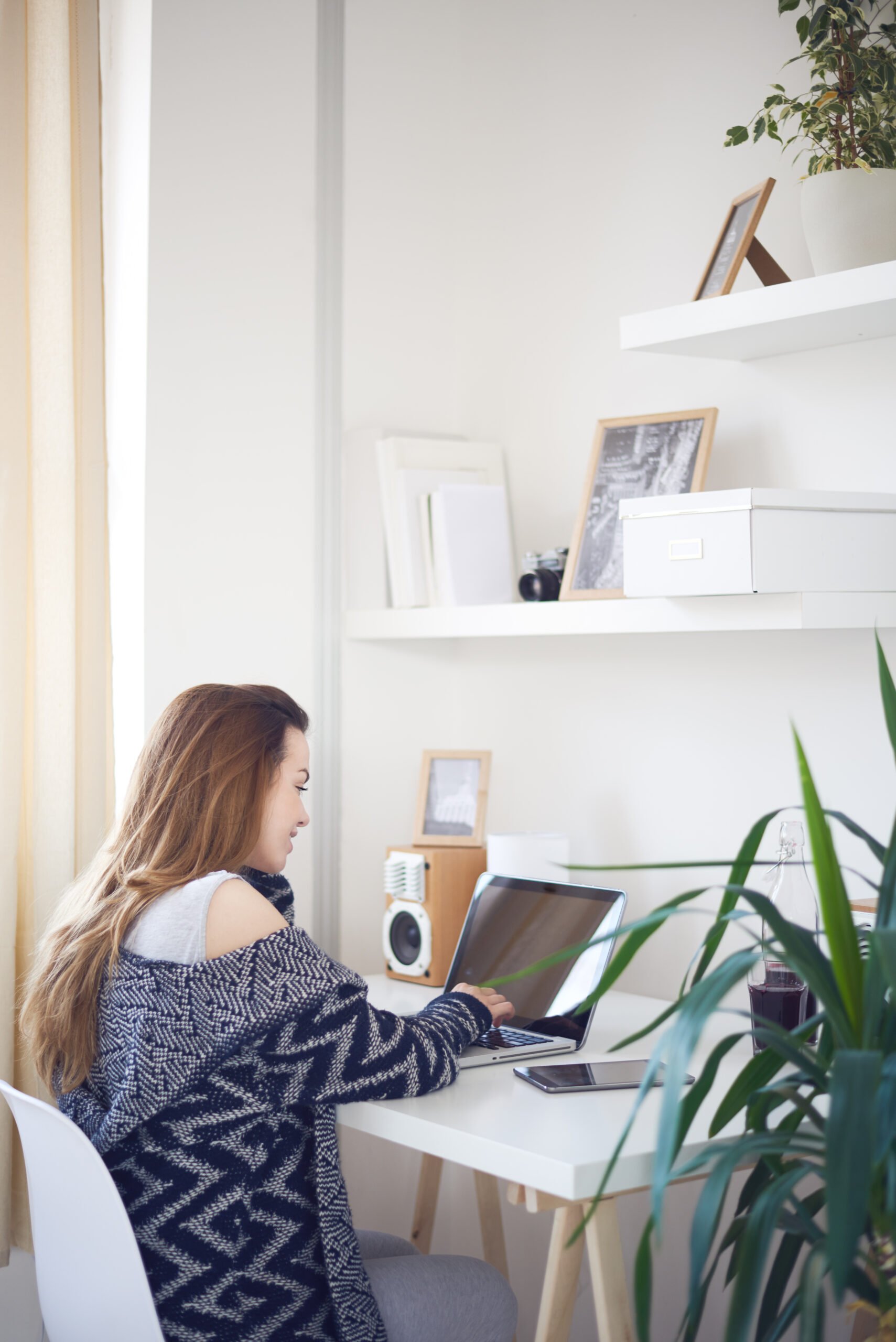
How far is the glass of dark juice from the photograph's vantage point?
68.3 inches

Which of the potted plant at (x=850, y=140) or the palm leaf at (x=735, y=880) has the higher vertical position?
the potted plant at (x=850, y=140)

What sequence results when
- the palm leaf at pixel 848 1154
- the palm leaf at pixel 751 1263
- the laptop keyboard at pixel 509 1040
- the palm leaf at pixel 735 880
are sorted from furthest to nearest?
the laptop keyboard at pixel 509 1040 < the palm leaf at pixel 735 880 < the palm leaf at pixel 751 1263 < the palm leaf at pixel 848 1154

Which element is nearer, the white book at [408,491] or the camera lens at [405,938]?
the camera lens at [405,938]

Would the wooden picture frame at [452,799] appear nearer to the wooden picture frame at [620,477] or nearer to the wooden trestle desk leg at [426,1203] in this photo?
the wooden picture frame at [620,477]

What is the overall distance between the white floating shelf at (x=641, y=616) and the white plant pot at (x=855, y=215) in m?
0.46

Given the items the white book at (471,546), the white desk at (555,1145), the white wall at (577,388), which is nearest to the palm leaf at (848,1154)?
the white desk at (555,1145)

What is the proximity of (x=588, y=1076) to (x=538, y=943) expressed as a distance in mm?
346

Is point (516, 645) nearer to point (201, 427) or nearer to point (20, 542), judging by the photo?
point (201, 427)

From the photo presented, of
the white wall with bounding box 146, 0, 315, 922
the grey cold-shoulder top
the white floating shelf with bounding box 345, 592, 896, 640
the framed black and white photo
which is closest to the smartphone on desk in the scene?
the grey cold-shoulder top

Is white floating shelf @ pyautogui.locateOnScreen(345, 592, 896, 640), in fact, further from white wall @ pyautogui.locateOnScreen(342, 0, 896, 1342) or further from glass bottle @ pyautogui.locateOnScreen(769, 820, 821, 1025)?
glass bottle @ pyautogui.locateOnScreen(769, 820, 821, 1025)

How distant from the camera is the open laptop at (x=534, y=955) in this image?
1.89 m

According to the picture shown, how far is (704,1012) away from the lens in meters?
1.07

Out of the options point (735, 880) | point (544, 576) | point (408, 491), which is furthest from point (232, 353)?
point (735, 880)

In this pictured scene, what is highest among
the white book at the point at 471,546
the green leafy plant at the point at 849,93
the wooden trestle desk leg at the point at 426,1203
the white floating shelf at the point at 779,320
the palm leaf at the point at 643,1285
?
the green leafy plant at the point at 849,93
